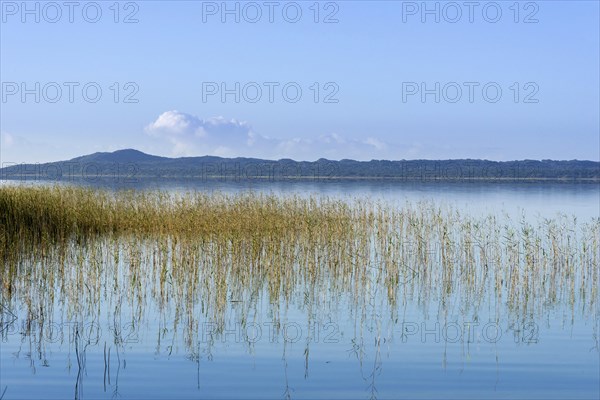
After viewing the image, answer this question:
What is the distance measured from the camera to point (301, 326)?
799cm

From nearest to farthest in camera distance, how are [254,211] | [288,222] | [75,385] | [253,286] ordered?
[75,385]
[253,286]
[288,222]
[254,211]

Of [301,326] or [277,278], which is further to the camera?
[277,278]

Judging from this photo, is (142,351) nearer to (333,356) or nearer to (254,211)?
(333,356)

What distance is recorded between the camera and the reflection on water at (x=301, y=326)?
6207 millimetres

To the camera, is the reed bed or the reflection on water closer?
the reflection on water

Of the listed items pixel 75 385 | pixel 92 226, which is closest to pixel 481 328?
pixel 75 385

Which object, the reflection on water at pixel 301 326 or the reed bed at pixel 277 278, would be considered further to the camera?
the reed bed at pixel 277 278

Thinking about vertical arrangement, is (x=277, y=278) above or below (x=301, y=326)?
above

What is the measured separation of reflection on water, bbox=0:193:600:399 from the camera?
6207 millimetres

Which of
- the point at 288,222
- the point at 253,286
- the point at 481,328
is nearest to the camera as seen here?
the point at 481,328

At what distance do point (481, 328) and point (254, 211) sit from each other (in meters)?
9.25

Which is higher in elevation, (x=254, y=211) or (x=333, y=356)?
(x=254, y=211)

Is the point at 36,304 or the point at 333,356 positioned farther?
the point at 36,304

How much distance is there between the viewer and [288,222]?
50.9 feet
